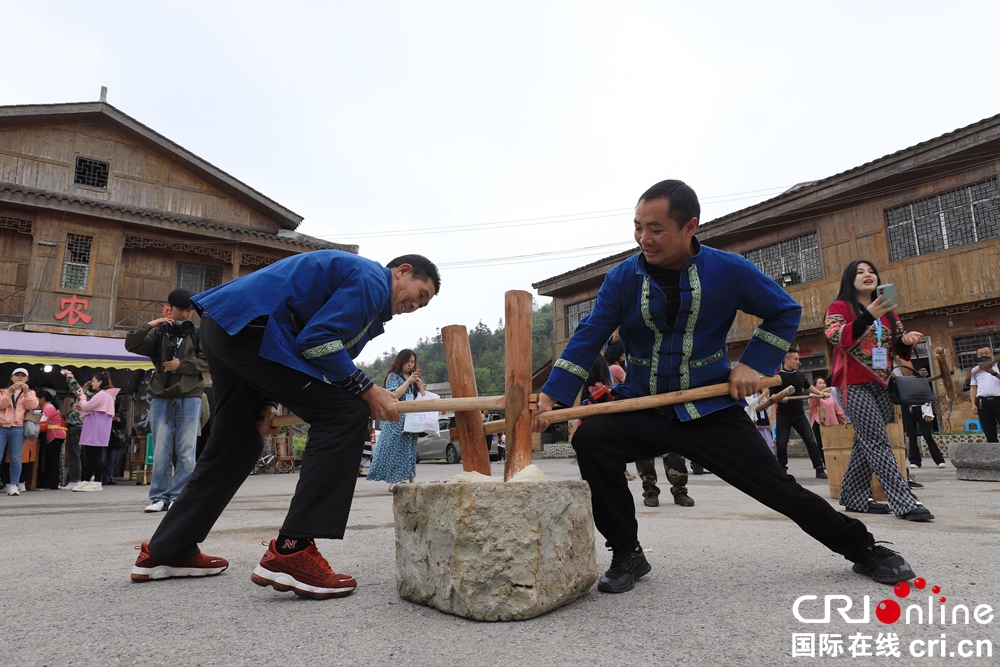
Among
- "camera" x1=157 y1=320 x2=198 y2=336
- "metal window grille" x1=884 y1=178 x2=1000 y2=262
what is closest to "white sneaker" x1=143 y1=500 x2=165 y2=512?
"camera" x1=157 y1=320 x2=198 y2=336

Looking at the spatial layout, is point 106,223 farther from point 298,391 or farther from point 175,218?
point 298,391

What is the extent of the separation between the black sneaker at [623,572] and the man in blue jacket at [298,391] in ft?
3.36

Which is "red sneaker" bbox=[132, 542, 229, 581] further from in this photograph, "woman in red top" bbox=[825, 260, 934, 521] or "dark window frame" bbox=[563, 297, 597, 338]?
"dark window frame" bbox=[563, 297, 597, 338]

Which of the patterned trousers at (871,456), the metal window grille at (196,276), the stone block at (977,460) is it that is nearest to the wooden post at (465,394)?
the patterned trousers at (871,456)

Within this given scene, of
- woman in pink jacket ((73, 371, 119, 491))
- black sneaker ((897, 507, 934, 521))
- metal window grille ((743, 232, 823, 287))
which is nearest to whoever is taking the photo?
black sneaker ((897, 507, 934, 521))

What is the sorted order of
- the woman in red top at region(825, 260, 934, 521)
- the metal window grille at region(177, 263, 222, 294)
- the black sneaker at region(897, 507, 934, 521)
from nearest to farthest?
the black sneaker at region(897, 507, 934, 521)
the woman in red top at region(825, 260, 934, 521)
the metal window grille at region(177, 263, 222, 294)

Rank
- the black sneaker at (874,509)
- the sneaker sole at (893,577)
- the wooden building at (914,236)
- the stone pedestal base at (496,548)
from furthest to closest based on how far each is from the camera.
Answer: the wooden building at (914,236) → the black sneaker at (874,509) → the sneaker sole at (893,577) → the stone pedestal base at (496,548)

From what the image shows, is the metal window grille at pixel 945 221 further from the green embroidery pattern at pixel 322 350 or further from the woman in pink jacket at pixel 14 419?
the woman in pink jacket at pixel 14 419

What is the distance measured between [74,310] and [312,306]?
15.3 meters

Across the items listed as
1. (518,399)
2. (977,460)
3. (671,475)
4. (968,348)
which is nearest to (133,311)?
(671,475)

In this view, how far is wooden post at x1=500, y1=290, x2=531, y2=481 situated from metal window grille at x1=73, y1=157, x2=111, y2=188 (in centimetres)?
1771

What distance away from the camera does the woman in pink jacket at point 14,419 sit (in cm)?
820

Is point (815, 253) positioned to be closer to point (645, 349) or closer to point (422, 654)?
point (645, 349)

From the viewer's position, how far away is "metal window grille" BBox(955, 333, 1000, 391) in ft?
42.7
